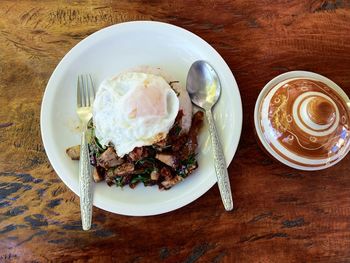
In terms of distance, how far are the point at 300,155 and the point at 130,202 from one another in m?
0.72

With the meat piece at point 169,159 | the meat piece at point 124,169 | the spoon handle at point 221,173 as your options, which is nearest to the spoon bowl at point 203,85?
the spoon handle at point 221,173

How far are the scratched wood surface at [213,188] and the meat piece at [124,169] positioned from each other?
0.20m

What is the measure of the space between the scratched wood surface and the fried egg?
0.34 meters

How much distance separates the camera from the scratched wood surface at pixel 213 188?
1.46 m

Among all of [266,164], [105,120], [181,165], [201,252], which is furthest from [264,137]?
[105,120]

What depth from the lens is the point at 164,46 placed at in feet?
5.36

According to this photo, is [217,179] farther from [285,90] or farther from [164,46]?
[164,46]

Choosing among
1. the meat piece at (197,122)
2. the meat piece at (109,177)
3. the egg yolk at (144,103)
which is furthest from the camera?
the meat piece at (197,122)

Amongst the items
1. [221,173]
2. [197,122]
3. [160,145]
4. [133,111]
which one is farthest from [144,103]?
[221,173]

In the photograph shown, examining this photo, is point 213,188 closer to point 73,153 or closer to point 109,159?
point 109,159

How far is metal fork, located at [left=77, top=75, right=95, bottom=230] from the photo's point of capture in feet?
4.51

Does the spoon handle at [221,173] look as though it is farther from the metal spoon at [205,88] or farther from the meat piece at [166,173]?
the meat piece at [166,173]

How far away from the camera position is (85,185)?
1.40m

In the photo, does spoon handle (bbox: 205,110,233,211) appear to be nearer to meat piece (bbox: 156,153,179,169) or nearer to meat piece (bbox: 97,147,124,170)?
meat piece (bbox: 156,153,179,169)
